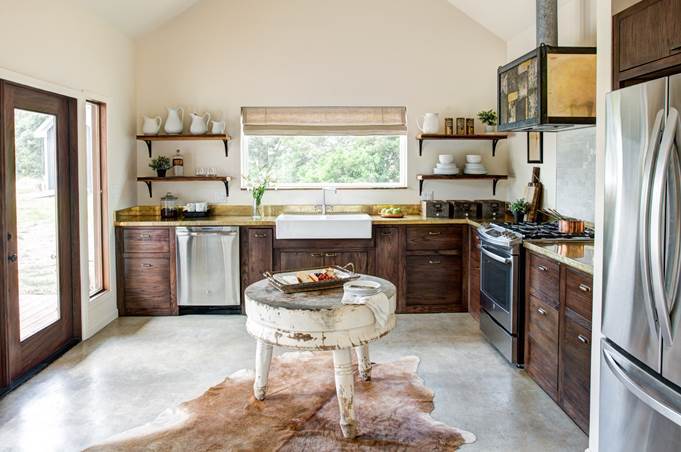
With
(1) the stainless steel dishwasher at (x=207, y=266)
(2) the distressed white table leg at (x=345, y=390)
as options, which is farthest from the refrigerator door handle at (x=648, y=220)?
Answer: (1) the stainless steel dishwasher at (x=207, y=266)

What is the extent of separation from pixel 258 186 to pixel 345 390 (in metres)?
3.25

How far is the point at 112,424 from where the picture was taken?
297cm

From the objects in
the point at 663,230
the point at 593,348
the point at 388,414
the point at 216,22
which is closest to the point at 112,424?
the point at 388,414

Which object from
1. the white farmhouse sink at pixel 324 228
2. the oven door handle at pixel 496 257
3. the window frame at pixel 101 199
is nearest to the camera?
the oven door handle at pixel 496 257

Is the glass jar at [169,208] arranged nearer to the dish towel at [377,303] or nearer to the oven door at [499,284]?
the oven door at [499,284]

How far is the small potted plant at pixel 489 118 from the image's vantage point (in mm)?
5531

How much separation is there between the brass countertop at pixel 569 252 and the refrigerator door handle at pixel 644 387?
626mm

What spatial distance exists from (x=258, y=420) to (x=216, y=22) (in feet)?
13.6

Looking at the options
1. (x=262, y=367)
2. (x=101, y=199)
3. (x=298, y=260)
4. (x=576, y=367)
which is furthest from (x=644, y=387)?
(x=101, y=199)

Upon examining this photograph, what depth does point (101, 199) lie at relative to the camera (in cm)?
496

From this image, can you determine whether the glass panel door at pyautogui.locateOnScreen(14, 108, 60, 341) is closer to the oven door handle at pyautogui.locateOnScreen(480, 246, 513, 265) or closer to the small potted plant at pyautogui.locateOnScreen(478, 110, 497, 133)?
the oven door handle at pyautogui.locateOnScreen(480, 246, 513, 265)

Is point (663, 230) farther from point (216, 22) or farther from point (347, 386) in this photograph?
point (216, 22)

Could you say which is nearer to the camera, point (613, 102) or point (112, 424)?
point (613, 102)

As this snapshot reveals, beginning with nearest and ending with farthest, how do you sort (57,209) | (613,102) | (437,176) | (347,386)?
1. (613,102)
2. (347,386)
3. (57,209)
4. (437,176)
